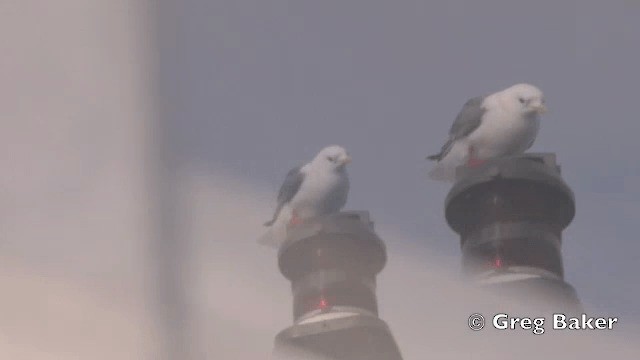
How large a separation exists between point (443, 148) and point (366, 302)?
19.4 inches

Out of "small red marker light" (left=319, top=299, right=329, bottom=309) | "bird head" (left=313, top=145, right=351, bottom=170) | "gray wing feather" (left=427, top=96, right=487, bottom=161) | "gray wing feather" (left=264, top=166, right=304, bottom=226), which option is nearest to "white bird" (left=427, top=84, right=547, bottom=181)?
"gray wing feather" (left=427, top=96, right=487, bottom=161)

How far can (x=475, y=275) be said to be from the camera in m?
2.05

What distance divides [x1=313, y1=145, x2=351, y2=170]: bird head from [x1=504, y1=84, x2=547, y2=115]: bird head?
39 centimetres

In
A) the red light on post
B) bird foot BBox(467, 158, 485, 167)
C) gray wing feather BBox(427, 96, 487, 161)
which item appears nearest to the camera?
the red light on post

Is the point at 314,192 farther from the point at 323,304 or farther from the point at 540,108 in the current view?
the point at 540,108

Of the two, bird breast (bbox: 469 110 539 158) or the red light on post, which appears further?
bird breast (bbox: 469 110 539 158)

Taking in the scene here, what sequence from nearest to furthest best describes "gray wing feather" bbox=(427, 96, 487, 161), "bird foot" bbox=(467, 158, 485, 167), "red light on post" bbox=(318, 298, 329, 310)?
"red light on post" bbox=(318, 298, 329, 310) → "bird foot" bbox=(467, 158, 485, 167) → "gray wing feather" bbox=(427, 96, 487, 161)

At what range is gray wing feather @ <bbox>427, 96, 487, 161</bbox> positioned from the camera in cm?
235

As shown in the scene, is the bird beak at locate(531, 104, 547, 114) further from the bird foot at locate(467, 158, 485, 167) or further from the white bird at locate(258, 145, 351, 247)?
the white bird at locate(258, 145, 351, 247)

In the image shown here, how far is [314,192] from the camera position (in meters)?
2.40

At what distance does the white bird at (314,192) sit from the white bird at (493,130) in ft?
0.70

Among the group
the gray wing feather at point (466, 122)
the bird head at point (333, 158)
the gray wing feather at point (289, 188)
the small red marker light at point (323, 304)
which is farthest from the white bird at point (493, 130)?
the small red marker light at point (323, 304)

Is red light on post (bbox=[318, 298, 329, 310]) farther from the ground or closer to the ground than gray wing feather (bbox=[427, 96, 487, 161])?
closer to the ground

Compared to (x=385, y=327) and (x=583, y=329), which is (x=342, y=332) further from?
(x=583, y=329)
